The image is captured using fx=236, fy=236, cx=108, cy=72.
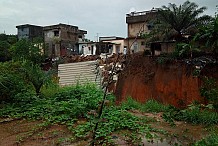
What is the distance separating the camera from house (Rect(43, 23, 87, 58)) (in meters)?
30.9

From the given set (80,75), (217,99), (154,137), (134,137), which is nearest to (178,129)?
(154,137)

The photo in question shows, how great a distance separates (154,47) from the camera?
15.3 m

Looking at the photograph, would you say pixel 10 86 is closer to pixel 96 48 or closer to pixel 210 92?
pixel 210 92

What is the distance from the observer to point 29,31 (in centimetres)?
3584

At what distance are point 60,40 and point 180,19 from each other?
65.6 ft

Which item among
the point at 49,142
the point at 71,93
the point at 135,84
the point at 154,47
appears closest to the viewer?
the point at 49,142

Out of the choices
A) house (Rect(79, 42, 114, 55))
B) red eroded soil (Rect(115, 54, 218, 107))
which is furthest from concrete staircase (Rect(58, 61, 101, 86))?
house (Rect(79, 42, 114, 55))

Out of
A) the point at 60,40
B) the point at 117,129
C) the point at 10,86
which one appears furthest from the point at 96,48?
the point at 117,129

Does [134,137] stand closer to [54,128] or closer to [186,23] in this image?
[54,128]

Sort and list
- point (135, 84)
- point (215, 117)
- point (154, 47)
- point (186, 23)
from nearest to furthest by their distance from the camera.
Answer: point (215, 117)
point (135, 84)
point (186, 23)
point (154, 47)

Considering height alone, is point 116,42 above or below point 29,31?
below

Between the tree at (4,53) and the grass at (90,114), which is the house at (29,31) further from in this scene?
the grass at (90,114)

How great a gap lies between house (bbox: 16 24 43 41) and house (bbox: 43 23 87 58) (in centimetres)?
409

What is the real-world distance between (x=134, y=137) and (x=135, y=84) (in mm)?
7333
